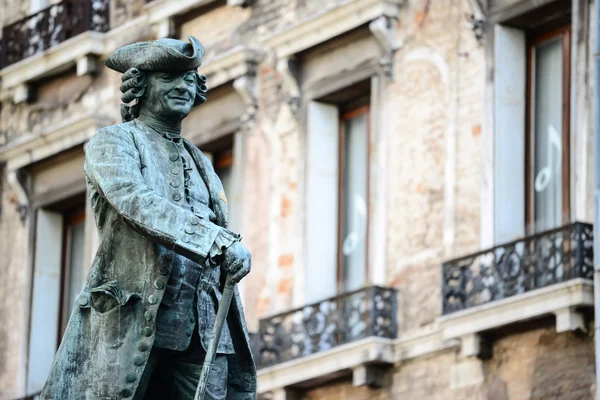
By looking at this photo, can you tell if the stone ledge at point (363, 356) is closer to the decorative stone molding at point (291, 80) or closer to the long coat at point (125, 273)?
the decorative stone molding at point (291, 80)

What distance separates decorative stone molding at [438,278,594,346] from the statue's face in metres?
10.1

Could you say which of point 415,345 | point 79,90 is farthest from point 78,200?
point 415,345

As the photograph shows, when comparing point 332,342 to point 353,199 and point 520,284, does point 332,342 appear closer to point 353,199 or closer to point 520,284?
point 353,199

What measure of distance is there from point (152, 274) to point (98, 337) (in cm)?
34

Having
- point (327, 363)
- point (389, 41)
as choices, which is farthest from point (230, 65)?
point (327, 363)

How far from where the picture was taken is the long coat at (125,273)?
10.8 metres

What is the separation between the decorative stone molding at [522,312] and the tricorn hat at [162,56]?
10152 millimetres

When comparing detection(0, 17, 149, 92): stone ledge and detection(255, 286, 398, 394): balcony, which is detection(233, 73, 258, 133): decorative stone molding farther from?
detection(255, 286, 398, 394): balcony

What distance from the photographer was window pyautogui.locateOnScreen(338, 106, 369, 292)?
2488 centimetres

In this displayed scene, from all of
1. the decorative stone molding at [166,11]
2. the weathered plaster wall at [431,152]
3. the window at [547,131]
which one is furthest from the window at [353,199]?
the window at [547,131]

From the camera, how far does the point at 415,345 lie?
23.6m

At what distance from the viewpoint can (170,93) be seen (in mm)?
11328

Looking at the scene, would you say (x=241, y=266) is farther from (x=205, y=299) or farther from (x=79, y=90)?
(x=79, y=90)

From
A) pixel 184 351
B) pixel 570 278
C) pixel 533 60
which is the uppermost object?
pixel 533 60
